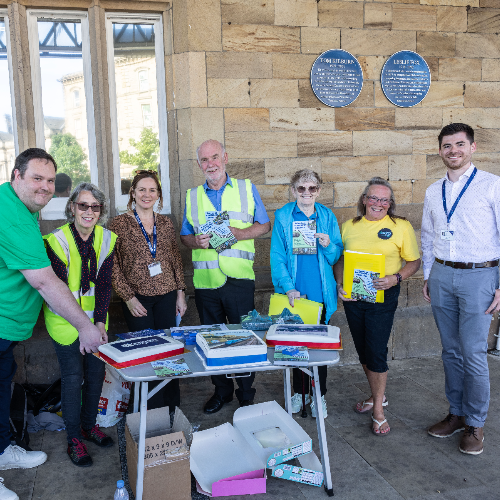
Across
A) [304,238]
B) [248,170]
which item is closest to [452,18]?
[248,170]

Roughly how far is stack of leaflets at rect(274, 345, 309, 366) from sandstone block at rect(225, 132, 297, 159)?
8.12 ft

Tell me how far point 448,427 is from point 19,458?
3045 mm

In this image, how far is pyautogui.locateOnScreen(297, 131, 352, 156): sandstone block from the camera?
16.1 feet

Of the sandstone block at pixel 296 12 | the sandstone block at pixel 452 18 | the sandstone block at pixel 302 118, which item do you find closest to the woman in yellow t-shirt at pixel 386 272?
the sandstone block at pixel 302 118

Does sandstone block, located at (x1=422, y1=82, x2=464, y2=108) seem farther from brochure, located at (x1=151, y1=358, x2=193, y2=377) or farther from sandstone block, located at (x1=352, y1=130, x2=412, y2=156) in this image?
brochure, located at (x1=151, y1=358, x2=193, y2=377)

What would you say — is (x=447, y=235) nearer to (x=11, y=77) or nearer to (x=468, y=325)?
(x=468, y=325)

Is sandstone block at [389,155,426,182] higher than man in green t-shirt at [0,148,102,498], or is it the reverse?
sandstone block at [389,155,426,182]

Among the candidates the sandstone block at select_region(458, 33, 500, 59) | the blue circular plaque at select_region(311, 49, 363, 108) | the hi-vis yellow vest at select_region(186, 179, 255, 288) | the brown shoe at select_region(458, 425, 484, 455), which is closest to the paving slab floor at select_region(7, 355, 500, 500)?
the brown shoe at select_region(458, 425, 484, 455)

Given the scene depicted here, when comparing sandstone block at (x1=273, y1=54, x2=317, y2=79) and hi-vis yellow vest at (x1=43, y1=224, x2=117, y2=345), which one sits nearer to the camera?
hi-vis yellow vest at (x1=43, y1=224, x2=117, y2=345)

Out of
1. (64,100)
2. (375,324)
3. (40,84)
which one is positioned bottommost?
(375,324)

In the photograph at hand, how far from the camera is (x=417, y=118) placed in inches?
205

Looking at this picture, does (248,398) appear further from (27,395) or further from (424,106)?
(424,106)

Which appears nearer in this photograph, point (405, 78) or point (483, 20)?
point (405, 78)

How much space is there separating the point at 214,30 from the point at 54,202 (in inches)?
89.3
